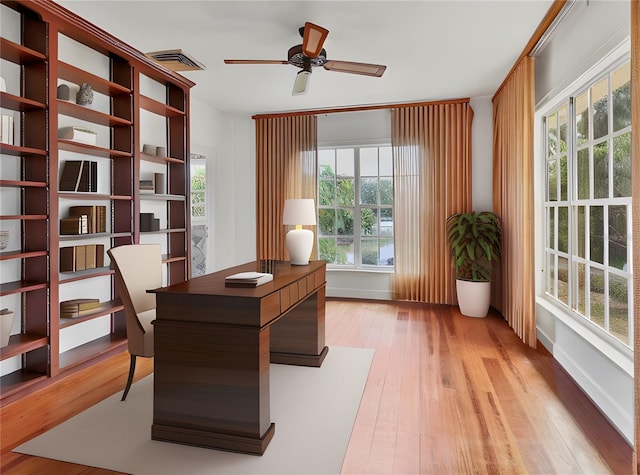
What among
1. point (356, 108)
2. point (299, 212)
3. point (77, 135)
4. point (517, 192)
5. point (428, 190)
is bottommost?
point (299, 212)

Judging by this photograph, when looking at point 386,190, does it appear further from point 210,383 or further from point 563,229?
point 210,383

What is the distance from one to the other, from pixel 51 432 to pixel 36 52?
237 cm

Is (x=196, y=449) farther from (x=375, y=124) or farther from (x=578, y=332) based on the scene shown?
(x=375, y=124)

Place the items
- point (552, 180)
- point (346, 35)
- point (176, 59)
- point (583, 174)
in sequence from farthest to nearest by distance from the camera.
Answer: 1. point (552, 180)
2. point (346, 35)
3. point (176, 59)
4. point (583, 174)

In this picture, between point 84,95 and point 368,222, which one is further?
point 368,222

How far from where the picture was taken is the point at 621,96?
2.35 metres

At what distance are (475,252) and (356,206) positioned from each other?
171cm

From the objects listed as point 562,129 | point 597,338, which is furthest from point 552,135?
point 597,338

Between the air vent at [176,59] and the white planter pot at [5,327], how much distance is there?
2.01 meters

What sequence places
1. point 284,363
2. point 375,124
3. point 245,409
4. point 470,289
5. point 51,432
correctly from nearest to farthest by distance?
point 245,409
point 51,432
point 284,363
point 470,289
point 375,124

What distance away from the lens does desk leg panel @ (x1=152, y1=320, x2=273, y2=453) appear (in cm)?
189

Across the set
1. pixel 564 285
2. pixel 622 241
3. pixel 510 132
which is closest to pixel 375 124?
pixel 510 132

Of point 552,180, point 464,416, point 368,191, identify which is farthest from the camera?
point 368,191

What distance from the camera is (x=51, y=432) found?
2.11m
